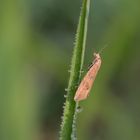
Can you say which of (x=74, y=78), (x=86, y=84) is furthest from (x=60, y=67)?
(x=74, y=78)

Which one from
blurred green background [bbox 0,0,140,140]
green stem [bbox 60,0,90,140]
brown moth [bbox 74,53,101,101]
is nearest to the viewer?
green stem [bbox 60,0,90,140]

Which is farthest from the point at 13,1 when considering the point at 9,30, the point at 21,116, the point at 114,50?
the point at 114,50

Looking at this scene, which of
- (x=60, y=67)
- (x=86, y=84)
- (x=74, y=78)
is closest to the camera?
(x=74, y=78)

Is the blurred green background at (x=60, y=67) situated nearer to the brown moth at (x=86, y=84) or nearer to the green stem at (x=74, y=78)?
A: the brown moth at (x=86, y=84)

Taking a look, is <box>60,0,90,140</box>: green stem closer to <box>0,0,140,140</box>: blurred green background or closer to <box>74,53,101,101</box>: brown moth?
<box>74,53,101,101</box>: brown moth

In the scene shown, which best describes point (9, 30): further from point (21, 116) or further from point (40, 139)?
point (40, 139)

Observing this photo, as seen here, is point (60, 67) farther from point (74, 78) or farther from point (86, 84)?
point (74, 78)

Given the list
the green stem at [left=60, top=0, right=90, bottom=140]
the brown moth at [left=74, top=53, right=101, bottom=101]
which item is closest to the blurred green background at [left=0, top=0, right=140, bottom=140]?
the brown moth at [left=74, top=53, right=101, bottom=101]

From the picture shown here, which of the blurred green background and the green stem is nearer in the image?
the green stem
